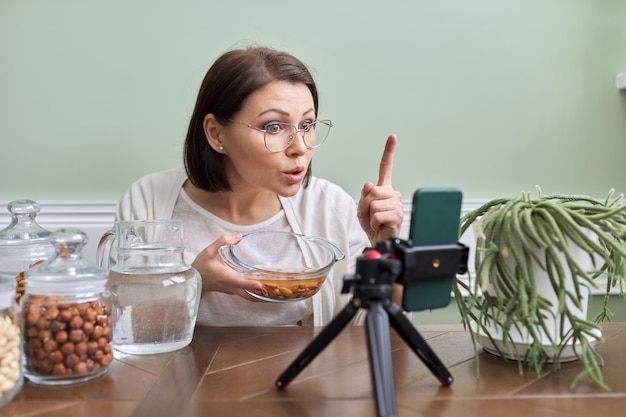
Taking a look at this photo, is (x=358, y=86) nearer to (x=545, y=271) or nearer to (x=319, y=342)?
(x=545, y=271)

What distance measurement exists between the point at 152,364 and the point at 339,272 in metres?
0.65

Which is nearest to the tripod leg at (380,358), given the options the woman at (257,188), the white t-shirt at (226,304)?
the woman at (257,188)

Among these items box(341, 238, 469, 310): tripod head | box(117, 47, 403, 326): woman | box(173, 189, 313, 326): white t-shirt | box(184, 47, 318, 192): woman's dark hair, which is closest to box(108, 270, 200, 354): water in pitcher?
box(117, 47, 403, 326): woman

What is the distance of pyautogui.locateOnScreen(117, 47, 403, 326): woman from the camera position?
1.35m

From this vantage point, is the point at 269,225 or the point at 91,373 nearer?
the point at 91,373

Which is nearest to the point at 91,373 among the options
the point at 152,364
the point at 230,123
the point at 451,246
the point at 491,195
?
the point at 152,364

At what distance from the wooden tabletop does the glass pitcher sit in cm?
3

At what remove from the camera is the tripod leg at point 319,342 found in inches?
28.1

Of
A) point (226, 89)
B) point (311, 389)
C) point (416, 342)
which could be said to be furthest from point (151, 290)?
point (226, 89)

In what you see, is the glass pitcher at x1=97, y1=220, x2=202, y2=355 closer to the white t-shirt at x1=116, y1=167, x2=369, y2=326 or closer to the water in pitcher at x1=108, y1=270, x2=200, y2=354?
the water in pitcher at x1=108, y1=270, x2=200, y2=354

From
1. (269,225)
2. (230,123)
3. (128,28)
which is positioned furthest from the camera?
(128,28)

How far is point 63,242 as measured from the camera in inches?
31.0

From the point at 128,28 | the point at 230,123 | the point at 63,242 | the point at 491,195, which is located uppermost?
the point at 128,28

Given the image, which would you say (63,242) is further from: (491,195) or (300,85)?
(491,195)
